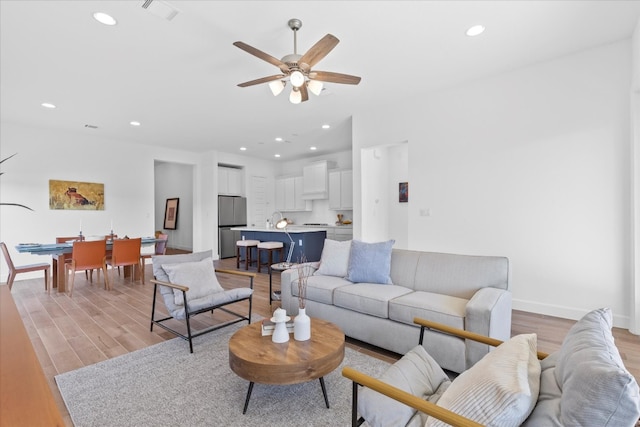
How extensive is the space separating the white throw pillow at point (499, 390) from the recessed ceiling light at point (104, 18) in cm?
356

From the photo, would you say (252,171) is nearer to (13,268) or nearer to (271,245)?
(271,245)

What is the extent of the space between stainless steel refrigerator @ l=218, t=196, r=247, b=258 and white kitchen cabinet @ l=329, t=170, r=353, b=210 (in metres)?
2.62

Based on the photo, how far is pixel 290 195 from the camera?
9.13 m

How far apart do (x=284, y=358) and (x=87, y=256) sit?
169 inches

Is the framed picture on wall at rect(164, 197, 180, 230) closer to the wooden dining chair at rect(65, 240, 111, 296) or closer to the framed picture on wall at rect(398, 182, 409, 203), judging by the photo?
the wooden dining chair at rect(65, 240, 111, 296)

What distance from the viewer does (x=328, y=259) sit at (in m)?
3.49

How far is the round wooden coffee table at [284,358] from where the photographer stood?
1725mm

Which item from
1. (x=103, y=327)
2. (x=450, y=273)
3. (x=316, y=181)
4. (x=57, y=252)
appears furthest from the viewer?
(x=316, y=181)

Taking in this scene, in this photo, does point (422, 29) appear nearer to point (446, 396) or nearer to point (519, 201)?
point (519, 201)

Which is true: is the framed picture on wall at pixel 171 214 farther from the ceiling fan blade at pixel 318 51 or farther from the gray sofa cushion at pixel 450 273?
the gray sofa cushion at pixel 450 273

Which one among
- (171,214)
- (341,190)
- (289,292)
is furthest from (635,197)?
(171,214)

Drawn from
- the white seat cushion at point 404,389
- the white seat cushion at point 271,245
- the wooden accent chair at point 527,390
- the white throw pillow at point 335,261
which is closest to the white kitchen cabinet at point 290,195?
the white seat cushion at point 271,245

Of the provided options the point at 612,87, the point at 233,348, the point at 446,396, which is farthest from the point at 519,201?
the point at 233,348

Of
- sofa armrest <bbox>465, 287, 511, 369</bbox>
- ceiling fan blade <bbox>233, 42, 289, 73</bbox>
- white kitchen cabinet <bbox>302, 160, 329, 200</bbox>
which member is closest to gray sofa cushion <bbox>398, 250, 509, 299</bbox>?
sofa armrest <bbox>465, 287, 511, 369</bbox>
